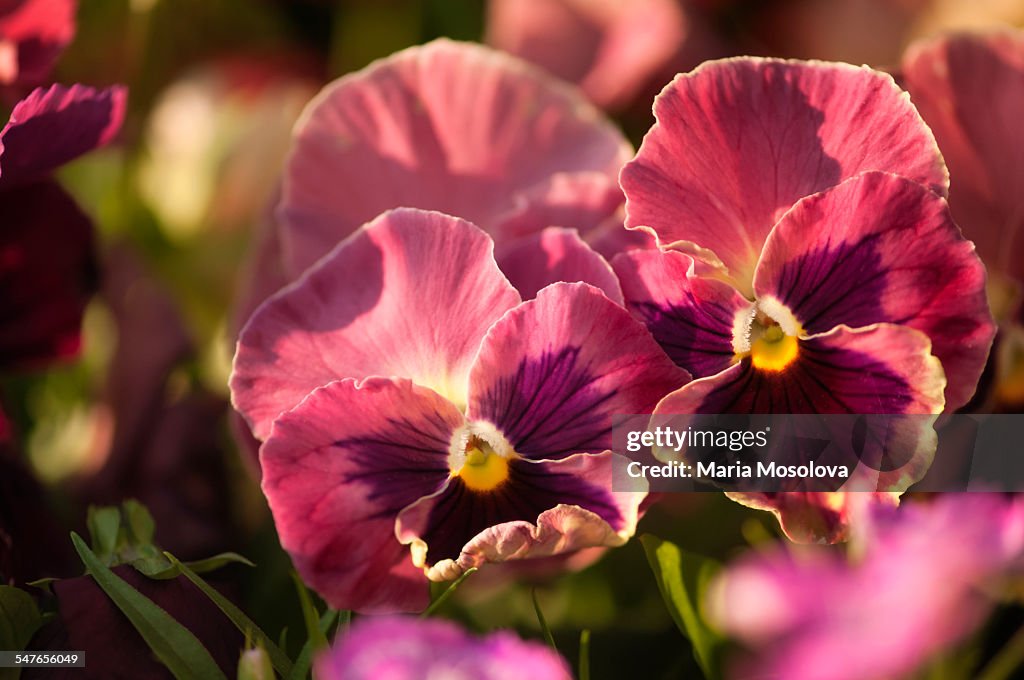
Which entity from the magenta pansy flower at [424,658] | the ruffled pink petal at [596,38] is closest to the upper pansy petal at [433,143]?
the magenta pansy flower at [424,658]

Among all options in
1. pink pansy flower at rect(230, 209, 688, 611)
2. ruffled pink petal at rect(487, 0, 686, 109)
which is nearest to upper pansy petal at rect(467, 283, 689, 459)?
pink pansy flower at rect(230, 209, 688, 611)

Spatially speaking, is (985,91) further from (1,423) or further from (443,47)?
(1,423)

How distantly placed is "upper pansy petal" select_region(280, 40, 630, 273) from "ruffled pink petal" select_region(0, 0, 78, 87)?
101 millimetres

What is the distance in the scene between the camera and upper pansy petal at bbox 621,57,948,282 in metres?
0.35

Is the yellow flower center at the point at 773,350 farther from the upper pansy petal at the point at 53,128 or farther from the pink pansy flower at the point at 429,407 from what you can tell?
the upper pansy petal at the point at 53,128

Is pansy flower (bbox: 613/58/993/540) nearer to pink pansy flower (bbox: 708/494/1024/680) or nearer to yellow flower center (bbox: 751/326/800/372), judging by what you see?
yellow flower center (bbox: 751/326/800/372)

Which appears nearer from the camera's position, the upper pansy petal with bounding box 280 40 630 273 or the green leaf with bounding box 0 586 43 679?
the green leaf with bounding box 0 586 43 679

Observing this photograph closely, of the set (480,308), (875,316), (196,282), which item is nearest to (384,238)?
(480,308)

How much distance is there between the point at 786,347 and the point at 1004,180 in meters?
0.13

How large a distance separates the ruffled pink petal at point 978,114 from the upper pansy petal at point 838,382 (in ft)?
0.37

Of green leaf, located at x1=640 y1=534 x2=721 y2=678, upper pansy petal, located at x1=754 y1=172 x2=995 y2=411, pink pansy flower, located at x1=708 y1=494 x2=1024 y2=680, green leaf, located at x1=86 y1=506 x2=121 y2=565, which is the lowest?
green leaf, located at x1=640 y1=534 x2=721 y2=678

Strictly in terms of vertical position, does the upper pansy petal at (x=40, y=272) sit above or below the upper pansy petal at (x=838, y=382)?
below

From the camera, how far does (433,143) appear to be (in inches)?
18.6

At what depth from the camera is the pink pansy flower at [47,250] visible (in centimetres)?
41
